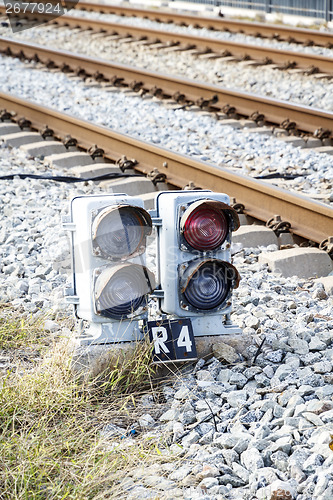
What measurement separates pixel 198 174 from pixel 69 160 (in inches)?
60.2

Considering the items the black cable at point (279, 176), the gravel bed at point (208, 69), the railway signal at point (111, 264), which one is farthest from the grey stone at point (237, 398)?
the gravel bed at point (208, 69)

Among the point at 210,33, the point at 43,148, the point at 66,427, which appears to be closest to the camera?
the point at 66,427

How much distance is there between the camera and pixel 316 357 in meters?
3.44

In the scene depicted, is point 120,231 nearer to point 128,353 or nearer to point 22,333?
point 128,353

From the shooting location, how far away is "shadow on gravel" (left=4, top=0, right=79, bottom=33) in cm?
1528

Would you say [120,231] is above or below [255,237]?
above

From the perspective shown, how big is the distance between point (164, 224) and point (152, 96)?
6438 mm

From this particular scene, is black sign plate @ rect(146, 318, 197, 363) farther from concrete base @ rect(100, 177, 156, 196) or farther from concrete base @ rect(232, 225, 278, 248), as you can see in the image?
concrete base @ rect(100, 177, 156, 196)

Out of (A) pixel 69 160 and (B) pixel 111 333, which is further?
(A) pixel 69 160

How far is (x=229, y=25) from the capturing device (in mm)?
13672

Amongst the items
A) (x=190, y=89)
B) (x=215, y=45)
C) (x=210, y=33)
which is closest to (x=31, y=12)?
(x=210, y=33)

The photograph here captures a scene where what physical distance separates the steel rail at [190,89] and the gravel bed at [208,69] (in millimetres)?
484

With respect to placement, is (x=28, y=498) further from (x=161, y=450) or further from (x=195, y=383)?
(x=195, y=383)

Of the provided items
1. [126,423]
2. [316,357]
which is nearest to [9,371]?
[126,423]
